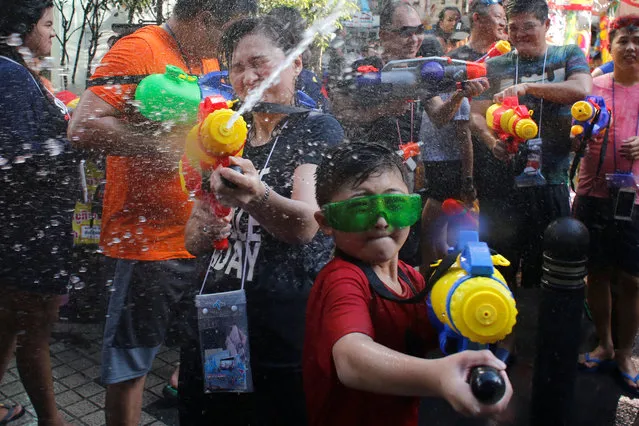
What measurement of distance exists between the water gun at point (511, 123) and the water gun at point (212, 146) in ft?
5.69

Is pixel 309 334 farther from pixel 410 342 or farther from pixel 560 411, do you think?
pixel 560 411

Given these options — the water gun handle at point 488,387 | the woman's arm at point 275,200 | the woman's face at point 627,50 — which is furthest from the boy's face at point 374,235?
the woman's face at point 627,50

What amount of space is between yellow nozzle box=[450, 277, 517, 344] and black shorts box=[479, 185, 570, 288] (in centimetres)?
224

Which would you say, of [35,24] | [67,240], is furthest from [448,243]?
[35,24]

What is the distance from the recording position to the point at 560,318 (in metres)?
2.58

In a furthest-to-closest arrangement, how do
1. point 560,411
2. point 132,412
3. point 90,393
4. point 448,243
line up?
point 448,243 → point 90,393 → point 560,411 → point 132,412

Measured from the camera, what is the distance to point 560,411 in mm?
2607

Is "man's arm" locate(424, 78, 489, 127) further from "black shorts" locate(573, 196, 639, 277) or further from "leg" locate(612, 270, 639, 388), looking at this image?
"leg" locate(612, 270, 639, 388)

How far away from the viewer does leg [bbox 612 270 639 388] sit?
3393 millimetres

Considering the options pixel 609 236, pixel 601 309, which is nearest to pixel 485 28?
pixel 609 236

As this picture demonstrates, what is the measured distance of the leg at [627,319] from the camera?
339 centimetres

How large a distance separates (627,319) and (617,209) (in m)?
0.63

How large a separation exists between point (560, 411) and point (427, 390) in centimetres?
191

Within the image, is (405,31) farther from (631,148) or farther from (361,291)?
(361,291)
